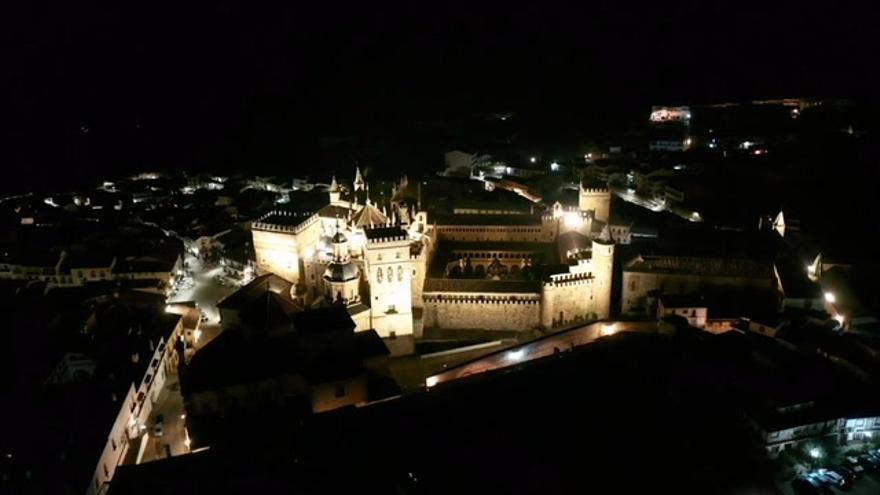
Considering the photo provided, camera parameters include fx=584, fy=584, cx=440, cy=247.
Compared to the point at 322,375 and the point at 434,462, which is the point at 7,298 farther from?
the point at 434,462

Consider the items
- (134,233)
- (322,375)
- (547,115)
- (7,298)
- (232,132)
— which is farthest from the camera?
(232,132)

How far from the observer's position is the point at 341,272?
31344 mm

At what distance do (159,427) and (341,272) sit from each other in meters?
11.2

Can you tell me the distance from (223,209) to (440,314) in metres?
32.0

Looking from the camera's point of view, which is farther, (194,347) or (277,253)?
(277,253)

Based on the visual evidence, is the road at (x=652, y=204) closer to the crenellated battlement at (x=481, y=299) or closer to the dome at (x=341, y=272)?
the crenellated battlement at (x=481, y=299)

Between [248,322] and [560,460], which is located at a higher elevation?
[248,322]

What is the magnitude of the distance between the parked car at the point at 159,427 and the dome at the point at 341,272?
1039 centimetres

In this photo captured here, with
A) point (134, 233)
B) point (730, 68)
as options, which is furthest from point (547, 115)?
point (134, 233)

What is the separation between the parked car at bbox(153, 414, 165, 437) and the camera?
26.1 m

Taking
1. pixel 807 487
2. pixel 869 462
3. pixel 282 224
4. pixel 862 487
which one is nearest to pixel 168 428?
pixel 282 224

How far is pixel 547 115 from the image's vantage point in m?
89.4

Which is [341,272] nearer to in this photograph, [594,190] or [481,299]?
[481,299]

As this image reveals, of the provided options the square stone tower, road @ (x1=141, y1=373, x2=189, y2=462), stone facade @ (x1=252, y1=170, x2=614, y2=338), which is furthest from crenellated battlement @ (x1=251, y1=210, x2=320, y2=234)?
road @ (x1=141, y1=373, x2=189, y2=462)
